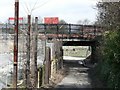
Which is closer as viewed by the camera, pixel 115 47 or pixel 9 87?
pixel 9 87

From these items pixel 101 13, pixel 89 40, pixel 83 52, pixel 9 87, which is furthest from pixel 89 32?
pixel 83 52

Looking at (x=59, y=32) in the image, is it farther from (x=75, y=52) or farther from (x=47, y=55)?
(x=75, y=52)

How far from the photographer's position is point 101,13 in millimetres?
27797

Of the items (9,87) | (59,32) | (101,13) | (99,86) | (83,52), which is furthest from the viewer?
(83,52)

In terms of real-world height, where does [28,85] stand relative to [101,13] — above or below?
below

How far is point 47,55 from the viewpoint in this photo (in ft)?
66.9

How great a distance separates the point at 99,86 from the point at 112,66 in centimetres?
554

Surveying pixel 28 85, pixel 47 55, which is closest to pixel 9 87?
pixel 28 85

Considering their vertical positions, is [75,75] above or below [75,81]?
below

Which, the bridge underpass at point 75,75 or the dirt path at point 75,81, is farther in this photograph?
the bridge underpass at point 75,75

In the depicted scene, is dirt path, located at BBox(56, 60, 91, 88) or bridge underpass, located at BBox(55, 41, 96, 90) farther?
bridge underpass, located at BBox(55, 41, 96, 90)

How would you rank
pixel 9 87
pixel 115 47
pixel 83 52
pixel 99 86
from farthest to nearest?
pixel 83 52, pixel 99 86, pixel 115 47, pixel 9 87

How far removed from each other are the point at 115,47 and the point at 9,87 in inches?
175

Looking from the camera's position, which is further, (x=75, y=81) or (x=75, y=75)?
(x=75, y=75)
